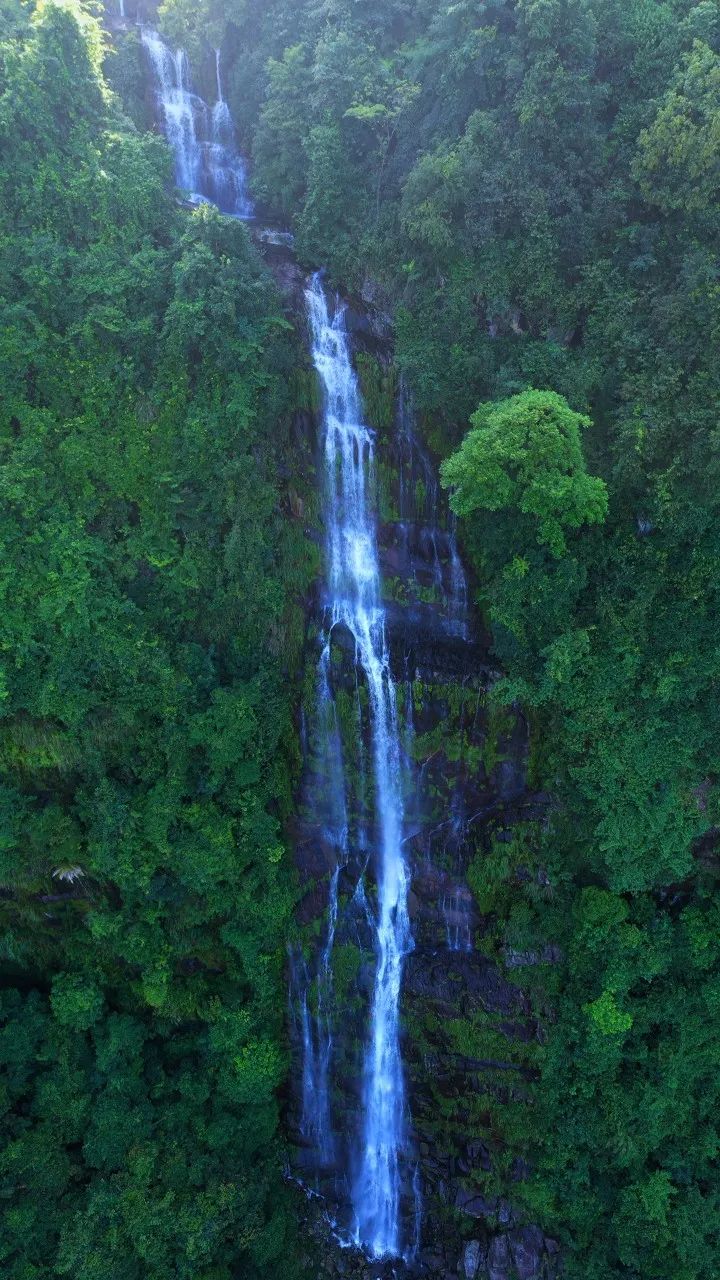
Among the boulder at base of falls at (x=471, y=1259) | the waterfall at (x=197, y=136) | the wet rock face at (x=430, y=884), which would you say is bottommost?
the boulder at base of falls at (x=471, y=1259)

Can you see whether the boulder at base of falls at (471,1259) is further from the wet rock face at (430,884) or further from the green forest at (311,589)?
the green forest at (311,589)

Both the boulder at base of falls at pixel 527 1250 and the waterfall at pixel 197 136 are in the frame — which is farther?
the waterfall at pixel 197 136

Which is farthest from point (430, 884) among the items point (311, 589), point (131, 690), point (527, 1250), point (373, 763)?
point (527, 1250)

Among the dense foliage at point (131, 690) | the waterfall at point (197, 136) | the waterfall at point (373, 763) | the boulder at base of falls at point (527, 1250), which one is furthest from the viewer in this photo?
the waterfall at point (197, 136)

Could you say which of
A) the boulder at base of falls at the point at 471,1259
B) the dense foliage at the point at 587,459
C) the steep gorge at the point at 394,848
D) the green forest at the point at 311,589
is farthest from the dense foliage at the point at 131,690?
the dense foliage at the point at 587,459

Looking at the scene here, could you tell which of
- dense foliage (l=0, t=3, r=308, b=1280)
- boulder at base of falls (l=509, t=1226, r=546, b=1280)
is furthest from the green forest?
boulder at base of falls (l=509, t=1226, r=546, b=1280)

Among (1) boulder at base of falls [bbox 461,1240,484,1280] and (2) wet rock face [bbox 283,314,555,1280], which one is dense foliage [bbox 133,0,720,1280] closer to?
(2) wet rock face [bbox 283,314,555,1280]

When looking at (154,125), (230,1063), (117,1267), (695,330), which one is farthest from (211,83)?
(117,1267)
